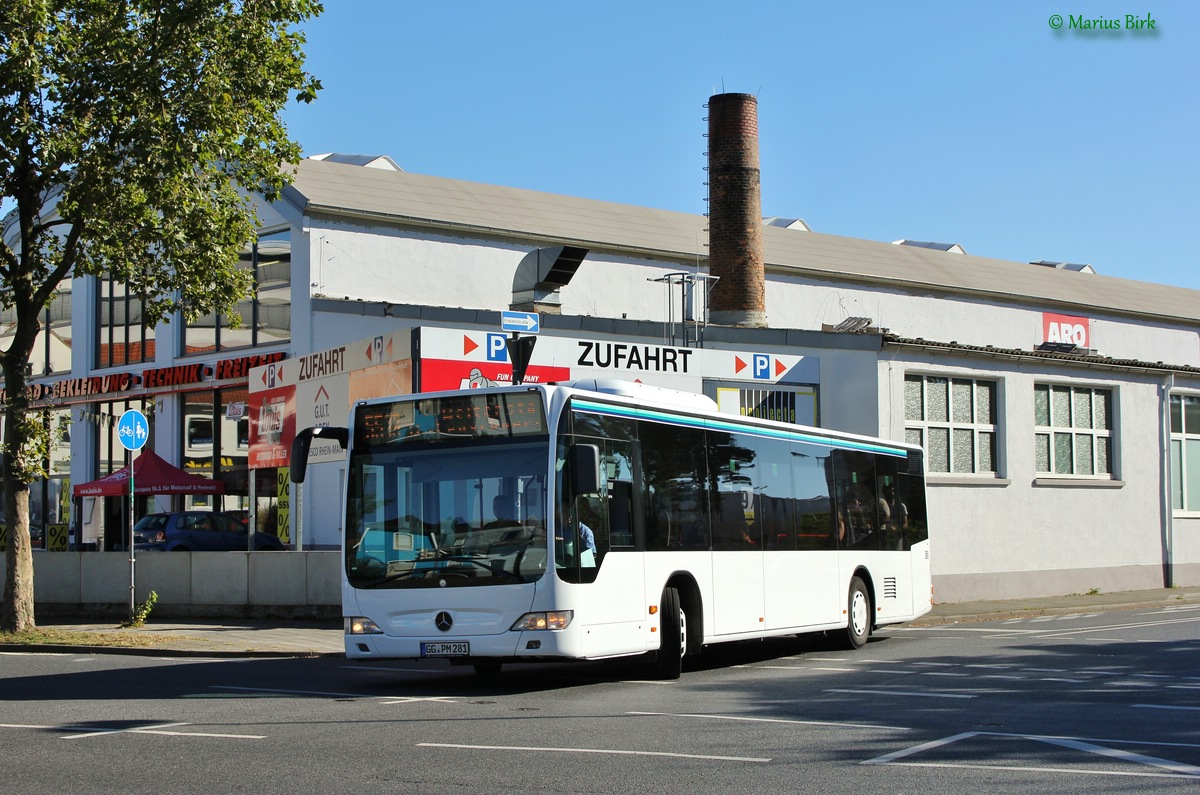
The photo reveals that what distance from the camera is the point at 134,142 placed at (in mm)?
19766

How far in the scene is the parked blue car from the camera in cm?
3500

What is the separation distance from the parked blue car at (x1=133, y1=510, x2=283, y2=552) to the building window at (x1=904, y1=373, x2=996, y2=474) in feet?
53.6

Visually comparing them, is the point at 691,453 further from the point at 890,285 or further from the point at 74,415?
the point at 890,285

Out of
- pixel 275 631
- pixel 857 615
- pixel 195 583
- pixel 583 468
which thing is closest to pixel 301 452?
pixel 583 468

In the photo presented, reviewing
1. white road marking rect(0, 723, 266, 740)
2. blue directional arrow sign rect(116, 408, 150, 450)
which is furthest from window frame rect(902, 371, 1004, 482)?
white road marking rect(0, 723, 266, 740)

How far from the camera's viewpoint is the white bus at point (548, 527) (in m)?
12.8

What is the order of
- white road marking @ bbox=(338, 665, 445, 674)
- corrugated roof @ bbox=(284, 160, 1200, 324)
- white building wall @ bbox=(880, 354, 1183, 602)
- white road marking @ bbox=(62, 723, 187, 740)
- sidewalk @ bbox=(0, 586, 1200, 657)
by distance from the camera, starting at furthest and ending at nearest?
corrugated roof @ bbox=(284, 160, 1200, 324) < white building wall @ bbox=(880, 354, 1183, 602) < sidewalk @ bbox=(0, 586, 1200, 657) < white road marking @ bbox=(338, 665, 445, 674) < white road marking @ bbox=(62, 723, 187, 740)

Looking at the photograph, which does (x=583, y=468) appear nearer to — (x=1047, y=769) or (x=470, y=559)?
(x=470, y=559)

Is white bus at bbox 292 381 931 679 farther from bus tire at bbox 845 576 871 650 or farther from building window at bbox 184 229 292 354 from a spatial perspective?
building window at bbox 184 229 292 354

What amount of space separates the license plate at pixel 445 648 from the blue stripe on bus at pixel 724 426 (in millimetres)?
2471

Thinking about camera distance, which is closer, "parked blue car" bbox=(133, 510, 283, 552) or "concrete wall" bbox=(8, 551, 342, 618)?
"concrete wall" bbox=(8, 551, 342, 618)

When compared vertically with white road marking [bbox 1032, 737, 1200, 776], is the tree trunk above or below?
above

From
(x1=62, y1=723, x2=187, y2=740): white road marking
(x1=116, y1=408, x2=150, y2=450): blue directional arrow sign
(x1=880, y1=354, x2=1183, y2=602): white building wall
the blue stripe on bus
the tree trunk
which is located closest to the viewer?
(x1=62, y1=723, x2=187, y2=740): white road marking

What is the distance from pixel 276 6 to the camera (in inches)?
815
